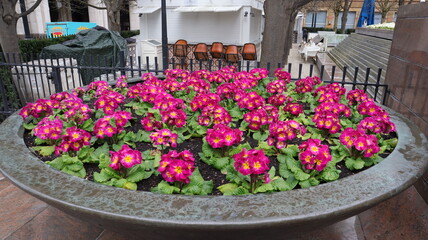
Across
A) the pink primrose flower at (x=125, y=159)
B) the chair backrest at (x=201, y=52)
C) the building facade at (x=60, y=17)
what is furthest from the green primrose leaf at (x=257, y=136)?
the building facade at (x=60, y=17)

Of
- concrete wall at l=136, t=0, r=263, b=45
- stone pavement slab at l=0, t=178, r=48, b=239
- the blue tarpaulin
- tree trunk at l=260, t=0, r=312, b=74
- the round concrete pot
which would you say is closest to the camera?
the round concrete pot

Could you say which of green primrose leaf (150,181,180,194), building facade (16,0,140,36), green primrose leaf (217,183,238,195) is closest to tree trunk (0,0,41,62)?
green primrose leaf (150,181,180,194)

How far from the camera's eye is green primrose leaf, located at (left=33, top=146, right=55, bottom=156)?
208cm

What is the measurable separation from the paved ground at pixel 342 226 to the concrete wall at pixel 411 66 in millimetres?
674

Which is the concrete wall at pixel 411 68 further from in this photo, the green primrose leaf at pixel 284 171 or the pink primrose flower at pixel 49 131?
the pink primrose flower at pixel 49 131

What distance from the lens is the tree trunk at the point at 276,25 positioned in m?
6.86

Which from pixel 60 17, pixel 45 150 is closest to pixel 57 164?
pixel 45 150

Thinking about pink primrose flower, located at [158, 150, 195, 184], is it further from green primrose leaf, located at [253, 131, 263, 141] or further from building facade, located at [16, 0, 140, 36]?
building facade, located at [16, 0, 140, 36]

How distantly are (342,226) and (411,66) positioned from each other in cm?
171

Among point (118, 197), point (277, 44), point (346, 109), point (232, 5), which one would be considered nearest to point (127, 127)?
point (118, 197)

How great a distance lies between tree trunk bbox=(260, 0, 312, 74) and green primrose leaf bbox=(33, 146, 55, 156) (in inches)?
213

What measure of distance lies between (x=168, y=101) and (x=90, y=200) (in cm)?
129

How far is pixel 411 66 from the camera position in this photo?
3207mm

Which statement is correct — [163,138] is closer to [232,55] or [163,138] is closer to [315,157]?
[315,157]
